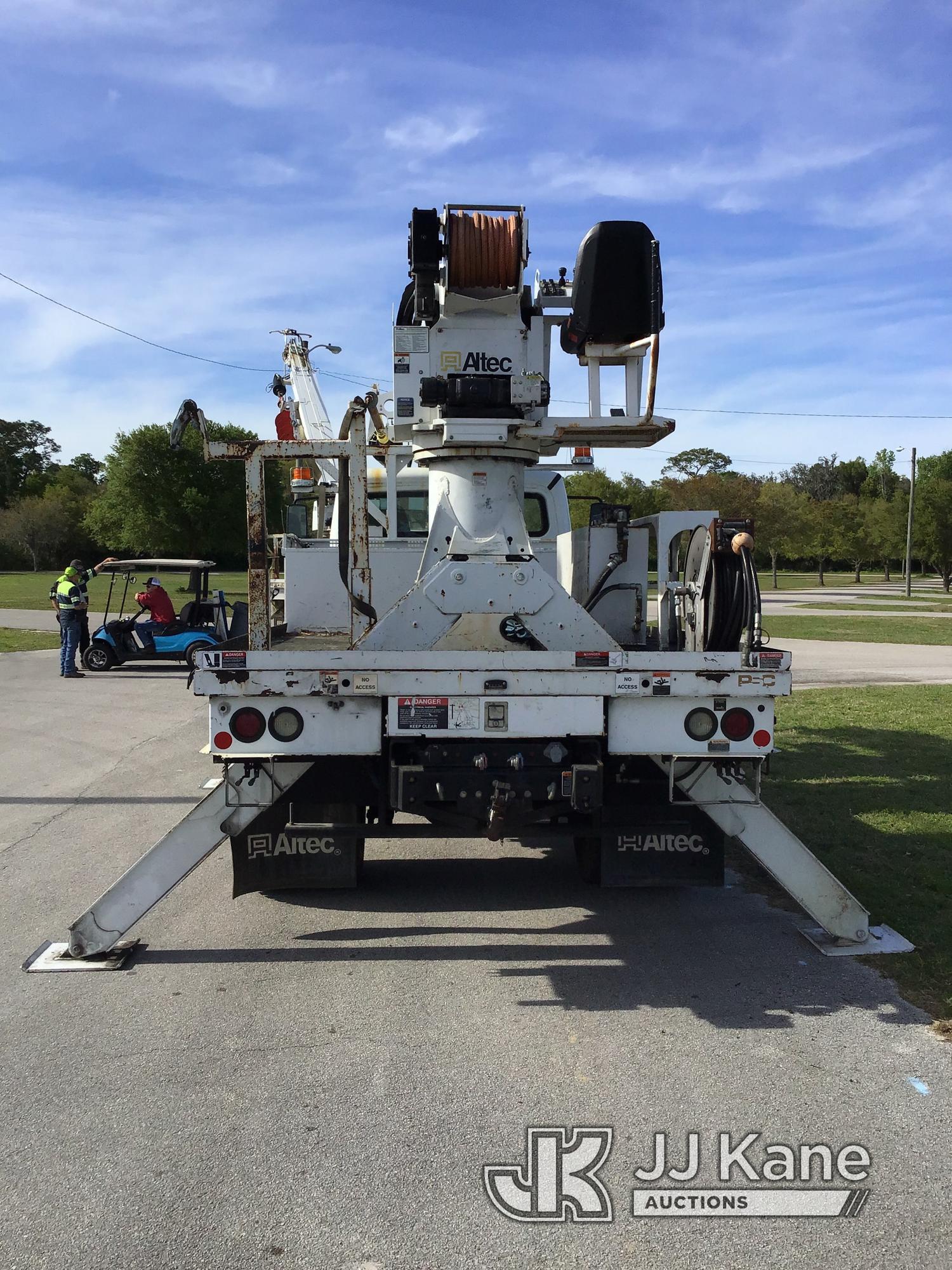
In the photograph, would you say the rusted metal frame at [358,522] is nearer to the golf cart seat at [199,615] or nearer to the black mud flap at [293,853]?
the black mud flap at [293,853]

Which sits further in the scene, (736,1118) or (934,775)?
(934,775)

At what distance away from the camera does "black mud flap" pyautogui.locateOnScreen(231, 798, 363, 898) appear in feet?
17.4

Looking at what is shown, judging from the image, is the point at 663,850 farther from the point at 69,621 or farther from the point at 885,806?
the point at 69,621

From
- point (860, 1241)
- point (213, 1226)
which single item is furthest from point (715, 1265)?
→ point (213, 1226)

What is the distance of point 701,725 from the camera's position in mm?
4586

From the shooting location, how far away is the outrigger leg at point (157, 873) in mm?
4805

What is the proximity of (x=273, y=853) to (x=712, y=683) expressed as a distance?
7.86ft

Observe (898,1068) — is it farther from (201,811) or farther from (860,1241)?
(201,811)

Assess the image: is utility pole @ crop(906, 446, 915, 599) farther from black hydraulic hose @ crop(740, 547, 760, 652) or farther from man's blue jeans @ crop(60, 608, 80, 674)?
black hydraulic hose @ crop(740, 547, 760, 652)

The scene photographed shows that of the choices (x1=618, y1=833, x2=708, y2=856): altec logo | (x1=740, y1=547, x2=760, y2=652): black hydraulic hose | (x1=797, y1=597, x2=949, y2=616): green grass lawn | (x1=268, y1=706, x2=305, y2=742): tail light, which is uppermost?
(x1=740, y1=547, x2=760, y2=652): black hydraulic hose

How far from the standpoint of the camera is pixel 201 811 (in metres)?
4.90

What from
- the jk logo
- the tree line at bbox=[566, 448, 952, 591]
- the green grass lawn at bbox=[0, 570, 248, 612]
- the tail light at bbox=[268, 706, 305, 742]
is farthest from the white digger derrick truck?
the tree line at bbox=[566, 448, 952, 591]

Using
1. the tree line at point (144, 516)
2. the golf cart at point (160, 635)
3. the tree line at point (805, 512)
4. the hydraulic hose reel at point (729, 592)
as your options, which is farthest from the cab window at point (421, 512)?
the tree line at point (144, 516)

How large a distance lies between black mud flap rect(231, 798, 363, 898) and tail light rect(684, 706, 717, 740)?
180 cm
